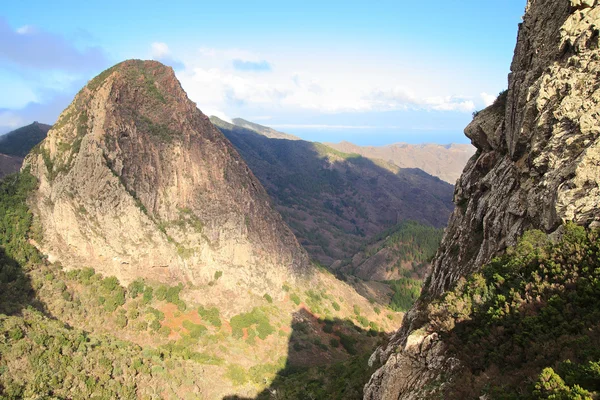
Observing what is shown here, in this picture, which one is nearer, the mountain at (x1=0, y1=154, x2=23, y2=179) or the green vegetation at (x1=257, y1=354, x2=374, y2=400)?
the green vegetation at (x1=257, y1=354, x2=374, y2=400)

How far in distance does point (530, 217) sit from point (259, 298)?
59.6m

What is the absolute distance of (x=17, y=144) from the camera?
152 meters

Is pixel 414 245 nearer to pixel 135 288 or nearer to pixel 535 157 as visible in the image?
pixel 135 288

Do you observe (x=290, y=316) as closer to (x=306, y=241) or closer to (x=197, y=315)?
(x=197, y=315)

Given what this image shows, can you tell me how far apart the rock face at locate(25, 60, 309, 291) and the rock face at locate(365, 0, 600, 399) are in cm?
5215

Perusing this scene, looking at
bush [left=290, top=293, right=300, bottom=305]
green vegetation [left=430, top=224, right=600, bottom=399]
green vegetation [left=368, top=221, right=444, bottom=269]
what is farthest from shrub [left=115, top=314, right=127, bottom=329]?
green vegetation [left=368, top=221, right=444, bottom=269]

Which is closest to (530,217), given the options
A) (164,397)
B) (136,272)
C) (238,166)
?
(164,397)

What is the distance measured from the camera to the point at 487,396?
13.6m

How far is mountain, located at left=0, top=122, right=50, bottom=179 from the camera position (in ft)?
413

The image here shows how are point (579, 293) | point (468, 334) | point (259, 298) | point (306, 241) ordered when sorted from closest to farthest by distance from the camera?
point (579, 293) < point (468, 334) < point (259, 298) < point (306, 241)

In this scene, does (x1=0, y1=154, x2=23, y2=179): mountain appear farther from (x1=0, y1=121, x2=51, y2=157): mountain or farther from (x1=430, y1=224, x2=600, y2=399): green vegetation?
(x1=430, y1=224, x2=600, y2=399): green vegetation

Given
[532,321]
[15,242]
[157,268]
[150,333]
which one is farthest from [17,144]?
[532,321]

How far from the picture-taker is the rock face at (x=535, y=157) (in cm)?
1834

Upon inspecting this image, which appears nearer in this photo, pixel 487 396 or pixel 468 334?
pixel 487 396
